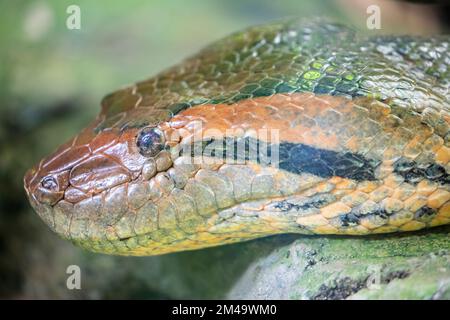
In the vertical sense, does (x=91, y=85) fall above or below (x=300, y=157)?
below

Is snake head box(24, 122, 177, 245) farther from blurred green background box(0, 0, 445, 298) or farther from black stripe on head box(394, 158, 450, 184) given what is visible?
black stripe on head box(394, 158, 450, 184)

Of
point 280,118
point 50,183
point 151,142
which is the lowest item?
point 50,183

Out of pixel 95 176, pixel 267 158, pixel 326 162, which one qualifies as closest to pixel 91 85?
pixel 95 176

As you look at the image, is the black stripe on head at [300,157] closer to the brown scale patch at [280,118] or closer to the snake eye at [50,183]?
the brown scale patch at [280,118]

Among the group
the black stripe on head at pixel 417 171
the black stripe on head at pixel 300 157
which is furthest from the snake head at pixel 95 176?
the black stripe on head at pixel 417 171

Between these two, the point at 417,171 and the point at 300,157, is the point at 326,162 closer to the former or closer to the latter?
the point at 300,157

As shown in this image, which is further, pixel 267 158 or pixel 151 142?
pixel 151 142
